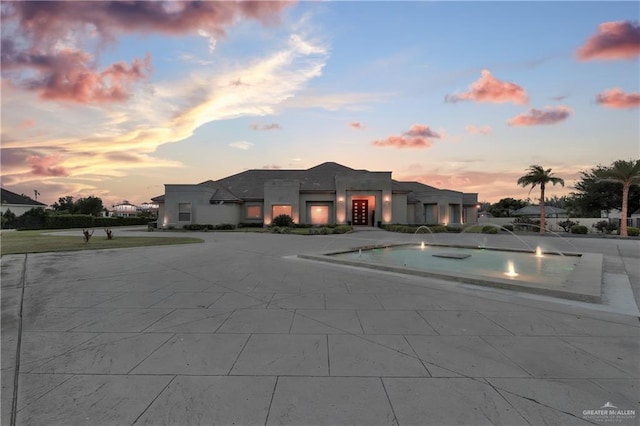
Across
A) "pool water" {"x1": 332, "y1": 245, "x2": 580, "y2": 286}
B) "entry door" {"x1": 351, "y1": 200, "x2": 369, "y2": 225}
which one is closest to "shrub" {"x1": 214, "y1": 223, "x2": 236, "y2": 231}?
"entry door" {"x1": 351, "y1": 200, "x2": 369, "y2": 225}

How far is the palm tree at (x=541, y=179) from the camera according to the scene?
2625cm

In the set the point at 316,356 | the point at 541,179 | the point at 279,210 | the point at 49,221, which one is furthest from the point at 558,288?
the point at 49,221

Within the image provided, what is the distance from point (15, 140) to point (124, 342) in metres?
21.6

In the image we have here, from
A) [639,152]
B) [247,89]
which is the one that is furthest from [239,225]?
[639,152]

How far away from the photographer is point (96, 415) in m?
2.32

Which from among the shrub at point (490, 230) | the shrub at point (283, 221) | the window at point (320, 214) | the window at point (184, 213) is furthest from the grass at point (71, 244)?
the shrub at point (490, 230)

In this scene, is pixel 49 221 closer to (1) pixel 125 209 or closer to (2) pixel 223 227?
(2) pixel 223 227

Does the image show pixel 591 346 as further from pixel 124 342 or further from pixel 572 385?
pixel 124 342

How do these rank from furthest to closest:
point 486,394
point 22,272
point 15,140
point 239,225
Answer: point 239,225
point 15,140
point 22,272
point 486,394

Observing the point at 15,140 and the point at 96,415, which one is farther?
the point at 15,140

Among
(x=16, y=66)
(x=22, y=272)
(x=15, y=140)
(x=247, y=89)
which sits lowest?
(x=22, y=272)

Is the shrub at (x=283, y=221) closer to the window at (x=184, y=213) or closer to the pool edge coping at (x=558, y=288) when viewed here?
the window at (x=184, y=213)

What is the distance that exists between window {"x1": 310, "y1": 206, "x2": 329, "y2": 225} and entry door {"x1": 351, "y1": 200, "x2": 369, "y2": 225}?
3218mm

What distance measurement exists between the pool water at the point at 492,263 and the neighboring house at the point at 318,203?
18794 millimetres
